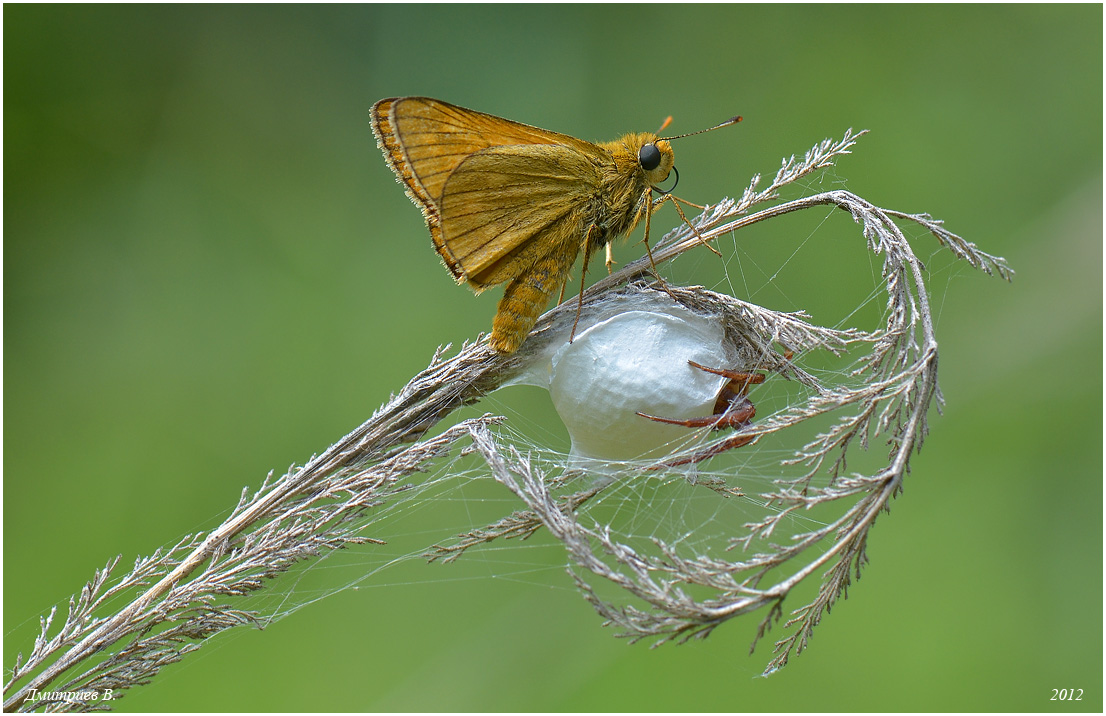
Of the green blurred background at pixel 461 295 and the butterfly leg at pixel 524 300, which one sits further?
the green blurred background at pixel 461 295

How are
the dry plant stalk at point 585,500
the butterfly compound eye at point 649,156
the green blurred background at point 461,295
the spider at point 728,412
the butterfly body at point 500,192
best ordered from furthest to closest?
the green blurred background at point 461,295
the butterfly compound eye at point 649,156
the butterfly body at point 500,192
the spider at point 728,412
the dry plant stalk at point 585,500

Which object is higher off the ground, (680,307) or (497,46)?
(497,46)

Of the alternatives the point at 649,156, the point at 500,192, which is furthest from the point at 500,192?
the point at 649,156

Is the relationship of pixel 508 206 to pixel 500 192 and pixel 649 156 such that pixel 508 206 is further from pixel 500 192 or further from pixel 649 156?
pixel 649 156

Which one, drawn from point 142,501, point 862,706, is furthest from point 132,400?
point 862,706

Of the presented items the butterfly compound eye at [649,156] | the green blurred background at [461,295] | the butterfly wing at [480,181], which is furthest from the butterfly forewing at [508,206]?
the green blurred background at [461,295]

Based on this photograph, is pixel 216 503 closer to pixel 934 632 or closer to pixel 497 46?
pixel 497 46

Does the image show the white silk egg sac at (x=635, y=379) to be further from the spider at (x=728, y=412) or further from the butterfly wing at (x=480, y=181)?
the butterfly wing at (x=480, y=181)
